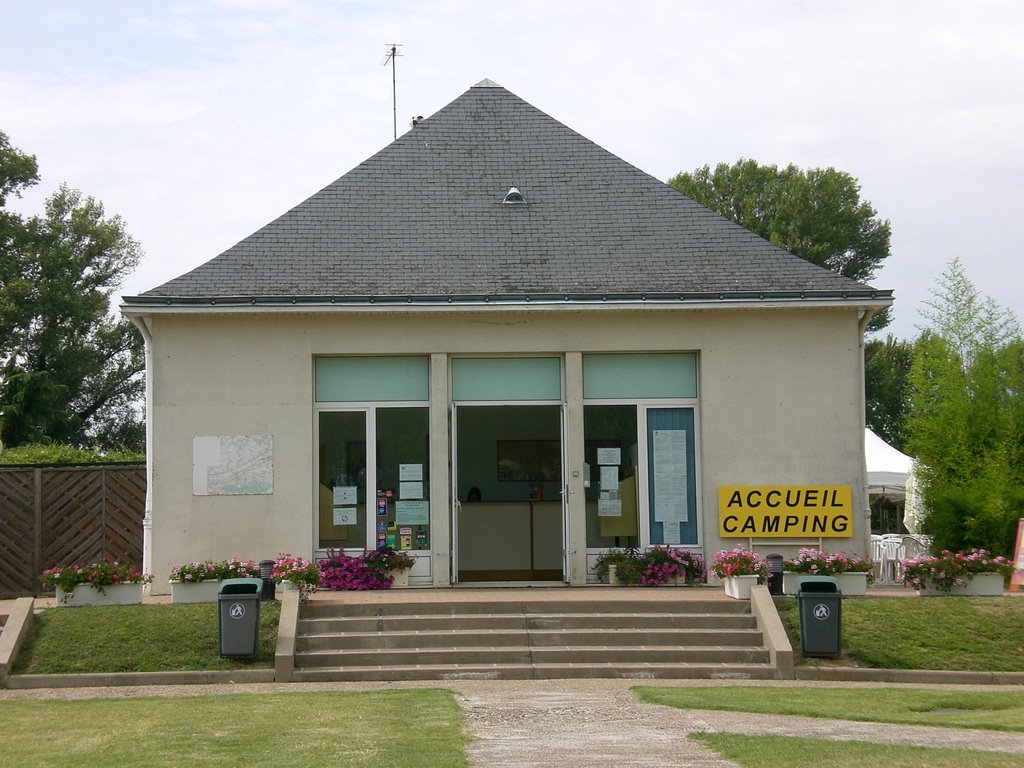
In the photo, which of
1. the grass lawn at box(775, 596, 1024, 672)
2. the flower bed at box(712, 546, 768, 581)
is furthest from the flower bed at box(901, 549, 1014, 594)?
the flower bed at box(712, 546, 768, 581)

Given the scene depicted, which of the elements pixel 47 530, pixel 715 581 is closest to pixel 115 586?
pixel 47 530

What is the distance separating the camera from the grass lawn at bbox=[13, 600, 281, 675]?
13906 millimetres

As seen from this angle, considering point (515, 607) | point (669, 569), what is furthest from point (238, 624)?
point (669, 569)

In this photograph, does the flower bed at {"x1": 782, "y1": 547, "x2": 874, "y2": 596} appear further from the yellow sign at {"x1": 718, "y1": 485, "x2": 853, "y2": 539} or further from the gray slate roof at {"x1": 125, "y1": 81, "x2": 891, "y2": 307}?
the gray slate roof at {"x1": 125, "y1": 81, "x2": 891, "y2": 307}

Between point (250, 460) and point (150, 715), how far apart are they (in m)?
6.99

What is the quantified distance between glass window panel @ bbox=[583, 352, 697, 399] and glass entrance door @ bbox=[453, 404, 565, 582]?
98cm

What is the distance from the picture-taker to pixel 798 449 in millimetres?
18234

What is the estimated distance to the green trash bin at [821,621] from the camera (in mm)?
14312

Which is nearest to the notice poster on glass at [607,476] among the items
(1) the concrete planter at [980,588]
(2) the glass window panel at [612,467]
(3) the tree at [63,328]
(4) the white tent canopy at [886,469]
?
(2) the glass window panel at [612,467]

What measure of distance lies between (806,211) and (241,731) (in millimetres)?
43472

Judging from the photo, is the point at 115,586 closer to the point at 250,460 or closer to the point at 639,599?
the point at 250,460

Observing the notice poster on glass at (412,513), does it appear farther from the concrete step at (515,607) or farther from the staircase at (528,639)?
the concrete step at (515,607)

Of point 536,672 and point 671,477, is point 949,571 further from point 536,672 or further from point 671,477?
point 536,672

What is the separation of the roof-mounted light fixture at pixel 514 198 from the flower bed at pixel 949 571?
7.76 m
